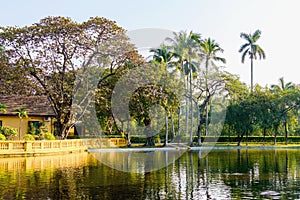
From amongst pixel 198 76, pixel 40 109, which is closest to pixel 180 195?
pixel 40 109

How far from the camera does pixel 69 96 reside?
37219 mm

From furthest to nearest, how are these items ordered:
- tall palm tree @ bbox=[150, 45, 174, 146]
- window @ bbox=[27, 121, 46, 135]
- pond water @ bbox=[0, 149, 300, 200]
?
tall palm tree @ bbox=[150, 45, 174, 146] < window @ bbox=[27, 121, 46, 135] < pond water @ bbox=[0, 149, 300, 200]

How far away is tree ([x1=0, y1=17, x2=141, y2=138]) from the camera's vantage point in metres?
35.2

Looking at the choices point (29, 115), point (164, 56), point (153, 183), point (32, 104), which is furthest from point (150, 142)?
point (153, 183)

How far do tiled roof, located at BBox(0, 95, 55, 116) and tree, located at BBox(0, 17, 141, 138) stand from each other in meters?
2.05

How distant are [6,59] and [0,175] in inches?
747

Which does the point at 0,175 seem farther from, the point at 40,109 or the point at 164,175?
the point at 40,109

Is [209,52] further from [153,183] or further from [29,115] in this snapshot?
[153,183]

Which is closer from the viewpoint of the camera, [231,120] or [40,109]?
[40,109]

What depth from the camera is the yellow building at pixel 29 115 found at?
3800 centimetres

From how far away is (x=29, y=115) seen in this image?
3853cm

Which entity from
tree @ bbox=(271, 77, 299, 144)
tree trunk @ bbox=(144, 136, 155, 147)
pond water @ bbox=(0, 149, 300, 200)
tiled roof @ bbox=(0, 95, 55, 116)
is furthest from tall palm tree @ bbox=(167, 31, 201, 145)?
pond water @ bbox=(0, 149, 300, 200)

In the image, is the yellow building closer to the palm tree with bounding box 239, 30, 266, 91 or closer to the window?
the window

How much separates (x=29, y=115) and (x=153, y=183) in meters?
24.6
